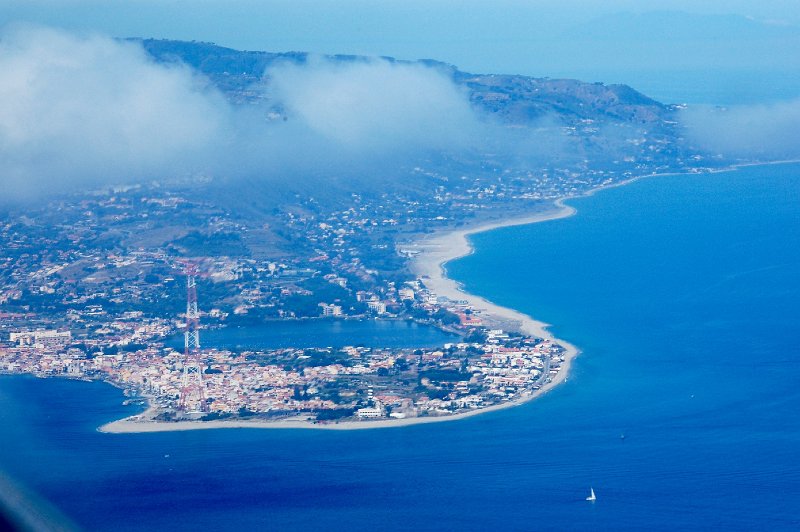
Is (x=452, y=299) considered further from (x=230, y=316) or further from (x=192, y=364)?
(x=192, y=364)

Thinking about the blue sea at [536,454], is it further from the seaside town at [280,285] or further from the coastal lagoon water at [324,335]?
the coastal lagoon water at [324,335]

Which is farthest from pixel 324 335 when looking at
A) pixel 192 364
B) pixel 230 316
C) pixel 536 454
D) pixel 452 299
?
pixel 536 454

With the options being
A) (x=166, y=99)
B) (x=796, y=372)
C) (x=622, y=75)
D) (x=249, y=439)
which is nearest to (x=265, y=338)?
(x=249, y=439)

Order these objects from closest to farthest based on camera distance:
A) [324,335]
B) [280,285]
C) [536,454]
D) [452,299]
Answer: [536,454]
[324,335]
[452,299]
[280,285]

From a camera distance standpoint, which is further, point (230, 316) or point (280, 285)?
point (280, 285)

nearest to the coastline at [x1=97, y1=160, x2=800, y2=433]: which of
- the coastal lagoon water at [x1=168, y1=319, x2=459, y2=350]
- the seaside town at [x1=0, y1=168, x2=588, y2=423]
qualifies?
the seaside town at [x1=0, y1=168, x2=588, y2=423]

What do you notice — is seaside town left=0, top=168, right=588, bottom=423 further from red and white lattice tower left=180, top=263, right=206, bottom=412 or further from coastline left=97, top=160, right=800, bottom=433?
coastline left=97, top=160, right=800, bottom=433

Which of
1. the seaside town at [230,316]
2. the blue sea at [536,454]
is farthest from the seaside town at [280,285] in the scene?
the blue sea at [536,454]
